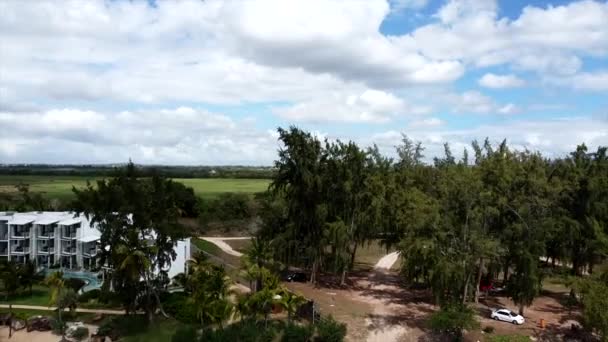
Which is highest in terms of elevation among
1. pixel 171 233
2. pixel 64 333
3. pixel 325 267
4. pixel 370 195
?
pixel 370 195

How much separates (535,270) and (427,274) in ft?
25.0

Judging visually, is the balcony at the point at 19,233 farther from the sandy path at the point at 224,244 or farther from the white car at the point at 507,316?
the white car at the point at 507,316

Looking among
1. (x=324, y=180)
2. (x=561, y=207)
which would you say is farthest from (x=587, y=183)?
(x=324, y=180)

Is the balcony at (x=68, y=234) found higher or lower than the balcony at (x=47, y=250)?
higher

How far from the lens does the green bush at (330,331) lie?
34.0m

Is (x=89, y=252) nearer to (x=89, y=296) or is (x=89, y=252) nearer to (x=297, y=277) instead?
(x=89, y=296)

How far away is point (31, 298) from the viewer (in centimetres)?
4703

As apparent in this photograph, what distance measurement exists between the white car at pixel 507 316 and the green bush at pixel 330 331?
12.1 meters

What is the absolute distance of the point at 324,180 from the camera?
1788 inches

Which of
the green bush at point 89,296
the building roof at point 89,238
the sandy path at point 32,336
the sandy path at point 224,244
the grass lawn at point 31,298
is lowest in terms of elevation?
the sandy path at point 32,336

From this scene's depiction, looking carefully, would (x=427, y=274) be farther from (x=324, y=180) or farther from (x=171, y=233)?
(x=171, y=233)

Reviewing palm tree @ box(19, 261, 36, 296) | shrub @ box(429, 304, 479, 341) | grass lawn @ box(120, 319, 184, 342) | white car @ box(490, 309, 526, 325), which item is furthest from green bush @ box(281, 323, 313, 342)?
palm tree @ box(19, 261, 36, 296)

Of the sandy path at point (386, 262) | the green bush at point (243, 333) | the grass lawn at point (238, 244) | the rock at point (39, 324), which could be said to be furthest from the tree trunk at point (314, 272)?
the grass lawn at point (238, 244)

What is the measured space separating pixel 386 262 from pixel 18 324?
3801cm
